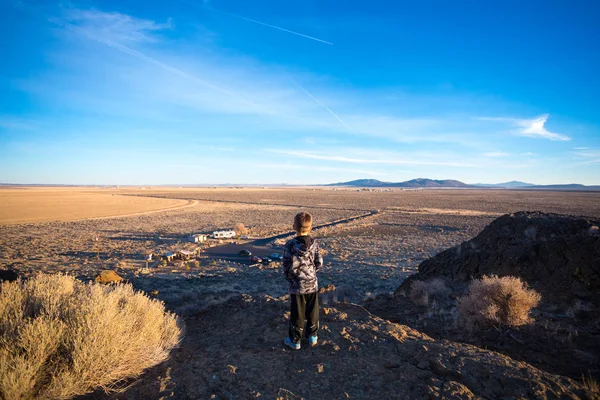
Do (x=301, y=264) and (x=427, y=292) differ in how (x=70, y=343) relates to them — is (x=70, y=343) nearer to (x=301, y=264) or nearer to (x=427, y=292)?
(x=301, y=264)

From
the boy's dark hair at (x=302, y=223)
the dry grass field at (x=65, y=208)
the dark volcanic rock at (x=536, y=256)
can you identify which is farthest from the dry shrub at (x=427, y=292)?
the dry grass field at (x=65, y=208)

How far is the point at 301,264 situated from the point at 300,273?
12 centimetres

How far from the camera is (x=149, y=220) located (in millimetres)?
32250

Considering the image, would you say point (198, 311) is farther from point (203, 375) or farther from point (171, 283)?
point (171, 283)

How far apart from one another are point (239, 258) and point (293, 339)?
43.4ft

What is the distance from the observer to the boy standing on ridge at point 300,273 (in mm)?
4004

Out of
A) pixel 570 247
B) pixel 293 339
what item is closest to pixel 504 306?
pixel 570 247

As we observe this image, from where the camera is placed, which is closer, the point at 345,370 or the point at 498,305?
the point at 345,370

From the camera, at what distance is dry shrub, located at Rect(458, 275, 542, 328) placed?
17.3ft

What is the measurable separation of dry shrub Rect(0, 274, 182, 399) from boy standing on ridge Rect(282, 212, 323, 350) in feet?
5.68

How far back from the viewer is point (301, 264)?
4.00m

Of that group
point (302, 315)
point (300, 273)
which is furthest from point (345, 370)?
point (300, 273)

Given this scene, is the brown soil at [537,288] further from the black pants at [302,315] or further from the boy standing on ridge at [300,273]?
the boy standing on ridge at [300,273]

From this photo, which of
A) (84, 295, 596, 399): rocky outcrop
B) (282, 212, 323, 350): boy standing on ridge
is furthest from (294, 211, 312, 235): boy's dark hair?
(84, 295, 596, 399): rocky outcrop
